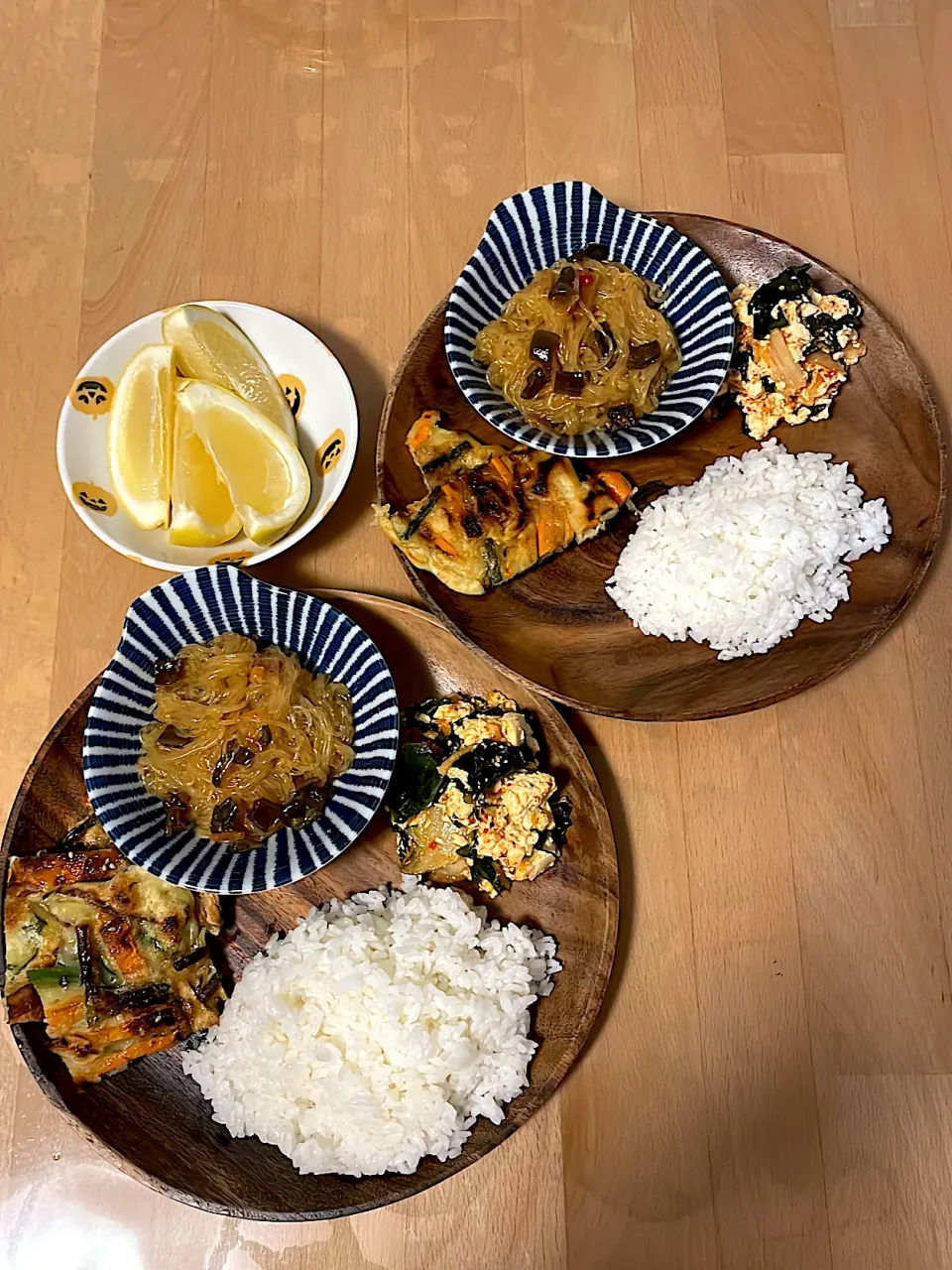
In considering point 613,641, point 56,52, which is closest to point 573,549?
point 613,641

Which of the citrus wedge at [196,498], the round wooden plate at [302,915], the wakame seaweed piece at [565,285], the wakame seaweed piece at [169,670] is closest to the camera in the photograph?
the round wooden plate at [302,915]

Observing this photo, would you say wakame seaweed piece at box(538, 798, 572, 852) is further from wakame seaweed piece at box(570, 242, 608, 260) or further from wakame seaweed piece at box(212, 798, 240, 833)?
wakame seaweed piece at box(570, 242, 608, 260)

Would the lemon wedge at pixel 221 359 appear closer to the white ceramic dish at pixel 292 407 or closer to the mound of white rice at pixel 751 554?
the white ceramic dish at pixel 292 407

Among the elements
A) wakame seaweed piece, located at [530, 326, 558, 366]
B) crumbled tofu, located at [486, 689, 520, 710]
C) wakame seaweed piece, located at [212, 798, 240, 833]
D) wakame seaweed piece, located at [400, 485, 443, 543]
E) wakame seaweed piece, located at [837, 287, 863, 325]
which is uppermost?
wakame seaweed piece, located at [837, 287, 863, 325]

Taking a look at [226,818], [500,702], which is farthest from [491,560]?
[226,818]

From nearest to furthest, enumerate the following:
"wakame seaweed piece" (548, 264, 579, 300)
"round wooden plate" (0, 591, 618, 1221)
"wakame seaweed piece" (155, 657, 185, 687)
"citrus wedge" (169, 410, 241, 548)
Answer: "round wooden plate" (0, 591, 618, 1221)
"wakame seaweed piece" (155, 657, 185, 687)
"citrus wedge" (169, 410, 241, 548)
"wakame seaweed piece" (548, 264, 579, 300)

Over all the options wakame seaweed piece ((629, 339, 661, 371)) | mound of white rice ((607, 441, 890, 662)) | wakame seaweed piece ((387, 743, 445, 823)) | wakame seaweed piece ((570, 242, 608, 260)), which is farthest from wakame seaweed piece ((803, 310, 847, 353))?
wakame seaweed piece ((387, 743, 445, 823))

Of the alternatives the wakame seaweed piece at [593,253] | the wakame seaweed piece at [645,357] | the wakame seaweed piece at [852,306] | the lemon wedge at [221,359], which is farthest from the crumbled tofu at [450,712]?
the wakame seaweed piece at [852,306]
